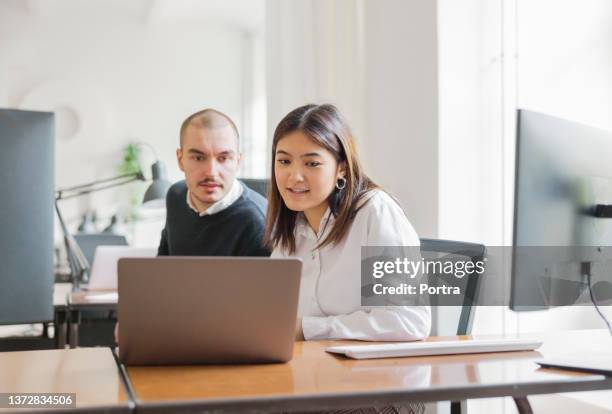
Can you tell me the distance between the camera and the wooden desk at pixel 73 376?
95 cm

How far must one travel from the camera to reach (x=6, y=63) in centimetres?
709

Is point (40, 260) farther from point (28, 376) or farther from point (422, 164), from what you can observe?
point (422, 164)

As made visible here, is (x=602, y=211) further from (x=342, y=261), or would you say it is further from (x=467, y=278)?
(x=342, y=261)

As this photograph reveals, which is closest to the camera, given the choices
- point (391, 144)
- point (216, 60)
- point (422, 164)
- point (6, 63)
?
point (422, 164)

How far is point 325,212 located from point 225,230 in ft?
1.89

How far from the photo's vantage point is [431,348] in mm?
1324

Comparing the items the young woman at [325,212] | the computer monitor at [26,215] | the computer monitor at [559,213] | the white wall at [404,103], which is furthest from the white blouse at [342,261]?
the white wall at [404,103]

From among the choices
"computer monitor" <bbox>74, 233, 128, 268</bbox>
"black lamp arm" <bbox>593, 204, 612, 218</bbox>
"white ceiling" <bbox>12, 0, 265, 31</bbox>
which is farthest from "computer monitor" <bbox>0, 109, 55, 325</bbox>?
"white ceiling" <bbox>12, 0, 265, 31</bbox>

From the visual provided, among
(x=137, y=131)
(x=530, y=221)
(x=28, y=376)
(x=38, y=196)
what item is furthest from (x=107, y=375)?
(x=137, y=131)

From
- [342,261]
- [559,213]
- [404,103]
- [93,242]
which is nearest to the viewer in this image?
[559,213]

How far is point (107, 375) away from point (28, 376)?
13cm

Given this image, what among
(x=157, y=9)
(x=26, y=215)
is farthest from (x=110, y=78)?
(x=26, y=215)

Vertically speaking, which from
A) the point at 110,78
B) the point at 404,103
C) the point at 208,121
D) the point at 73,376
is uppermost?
the point at 110,78

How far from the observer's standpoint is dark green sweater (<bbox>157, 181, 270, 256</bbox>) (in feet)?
7.57
